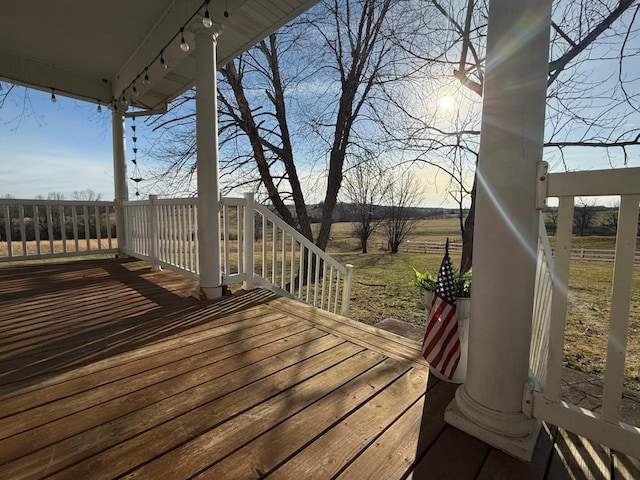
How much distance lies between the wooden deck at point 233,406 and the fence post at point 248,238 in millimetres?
806

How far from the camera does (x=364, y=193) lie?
415 inches

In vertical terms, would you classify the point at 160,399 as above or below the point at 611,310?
below

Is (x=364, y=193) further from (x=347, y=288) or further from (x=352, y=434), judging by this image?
(x=352, y=434)

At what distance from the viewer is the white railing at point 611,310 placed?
920mm

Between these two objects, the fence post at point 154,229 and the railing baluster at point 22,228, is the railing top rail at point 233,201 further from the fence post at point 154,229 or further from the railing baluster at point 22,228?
the railing baluster at point 22,228

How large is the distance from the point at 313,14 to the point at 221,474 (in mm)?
8044

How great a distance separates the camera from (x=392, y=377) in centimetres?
156

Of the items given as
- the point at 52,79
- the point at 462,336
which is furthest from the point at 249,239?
the point at 52,79

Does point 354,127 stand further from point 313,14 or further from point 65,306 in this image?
point 65,306

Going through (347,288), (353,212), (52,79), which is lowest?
(347,288)

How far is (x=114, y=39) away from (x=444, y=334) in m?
4.69

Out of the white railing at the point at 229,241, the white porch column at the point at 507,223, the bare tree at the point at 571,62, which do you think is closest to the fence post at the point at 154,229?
the white railing at the point at 229,241

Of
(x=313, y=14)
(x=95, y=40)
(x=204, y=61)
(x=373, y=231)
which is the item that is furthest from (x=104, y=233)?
(x=373, y=231)

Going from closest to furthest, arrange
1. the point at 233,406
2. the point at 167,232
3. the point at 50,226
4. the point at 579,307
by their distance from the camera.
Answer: the point at 233,406
the point at 167,232
the point at 50,226
the point at 579,307
